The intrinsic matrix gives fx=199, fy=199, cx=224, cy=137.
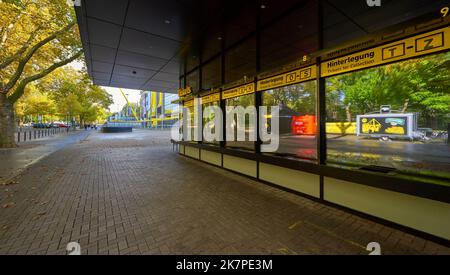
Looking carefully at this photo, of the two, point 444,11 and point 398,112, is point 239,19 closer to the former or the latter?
point 444,11

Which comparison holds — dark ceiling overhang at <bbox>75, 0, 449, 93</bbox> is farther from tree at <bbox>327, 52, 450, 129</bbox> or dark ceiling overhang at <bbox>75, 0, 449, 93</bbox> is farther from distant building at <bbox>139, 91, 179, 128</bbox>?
distant building at <bbox>139, 91, 179, 128</bbox>

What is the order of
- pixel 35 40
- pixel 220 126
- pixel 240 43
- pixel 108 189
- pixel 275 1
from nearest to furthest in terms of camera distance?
1. pixel 275 1
2. pixel 108 189
3. pixel 240 43
4. pixel 220 126
5. pixel 35 40

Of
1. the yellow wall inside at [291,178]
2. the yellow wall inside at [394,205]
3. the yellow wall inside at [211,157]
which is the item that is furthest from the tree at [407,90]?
the yellow wall inside at [211,157]

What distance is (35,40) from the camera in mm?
12203

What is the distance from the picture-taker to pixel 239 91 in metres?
6.51

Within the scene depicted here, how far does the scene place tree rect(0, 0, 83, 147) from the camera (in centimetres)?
1041

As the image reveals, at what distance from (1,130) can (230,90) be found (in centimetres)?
1495

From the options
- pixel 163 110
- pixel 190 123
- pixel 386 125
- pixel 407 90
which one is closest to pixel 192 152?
pixel 190 123

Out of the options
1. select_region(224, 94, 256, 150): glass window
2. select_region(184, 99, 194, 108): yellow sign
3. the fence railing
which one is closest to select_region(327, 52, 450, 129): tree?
select_region(224, 94, 256, 150): glass window

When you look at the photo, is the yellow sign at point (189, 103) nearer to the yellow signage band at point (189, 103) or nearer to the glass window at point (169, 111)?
the yellow signage band at point (189, 103)

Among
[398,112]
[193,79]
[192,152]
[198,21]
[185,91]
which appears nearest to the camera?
[198,21]

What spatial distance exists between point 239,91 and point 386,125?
1400cm
